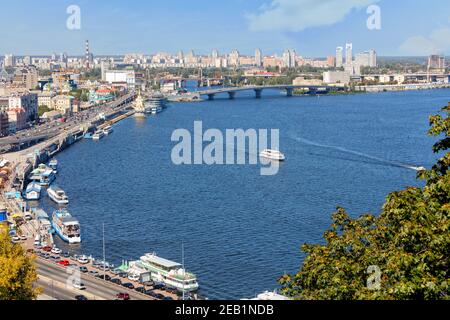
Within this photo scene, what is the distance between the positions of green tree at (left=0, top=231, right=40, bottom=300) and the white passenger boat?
22.0 ft

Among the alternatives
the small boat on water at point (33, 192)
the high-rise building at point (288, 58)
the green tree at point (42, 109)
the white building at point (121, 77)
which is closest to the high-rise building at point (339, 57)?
the high-rise building at point (288, 58)

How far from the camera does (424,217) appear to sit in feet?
4.97

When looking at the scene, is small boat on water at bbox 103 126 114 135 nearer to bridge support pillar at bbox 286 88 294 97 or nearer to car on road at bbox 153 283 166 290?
car on road at bbox 153 283 166 290

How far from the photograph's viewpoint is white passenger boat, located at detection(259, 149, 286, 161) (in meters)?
9.55

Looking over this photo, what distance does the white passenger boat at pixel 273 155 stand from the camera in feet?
31.3

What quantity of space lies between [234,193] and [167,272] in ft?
9.27

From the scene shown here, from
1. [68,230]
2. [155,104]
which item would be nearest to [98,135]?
[155,104]

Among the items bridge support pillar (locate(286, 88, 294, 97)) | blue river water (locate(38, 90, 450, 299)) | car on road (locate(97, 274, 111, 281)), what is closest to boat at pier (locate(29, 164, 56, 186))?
blue river water (locate(38, 90, 450, 299))

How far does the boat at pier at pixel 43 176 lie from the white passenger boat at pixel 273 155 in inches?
112

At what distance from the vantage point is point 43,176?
8.62m

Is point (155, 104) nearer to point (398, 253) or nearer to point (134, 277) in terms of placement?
point (134, 277)
